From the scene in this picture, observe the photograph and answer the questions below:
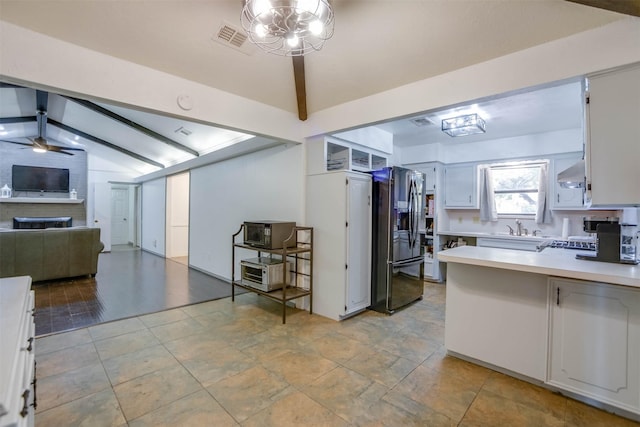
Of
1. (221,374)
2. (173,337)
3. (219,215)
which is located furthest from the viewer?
(219,215)

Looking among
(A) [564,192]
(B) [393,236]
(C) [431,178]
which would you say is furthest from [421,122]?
(A) [564,192]

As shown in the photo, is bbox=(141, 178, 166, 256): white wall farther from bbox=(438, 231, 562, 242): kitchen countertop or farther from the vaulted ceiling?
bbox=(438, 231, 562, 242): kitchen countertop

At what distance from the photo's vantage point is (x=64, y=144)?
27.8 ft

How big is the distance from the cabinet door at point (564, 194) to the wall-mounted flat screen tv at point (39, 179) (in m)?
11.8

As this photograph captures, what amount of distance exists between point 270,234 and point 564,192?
448 centimetres

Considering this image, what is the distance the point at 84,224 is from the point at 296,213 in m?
8.30

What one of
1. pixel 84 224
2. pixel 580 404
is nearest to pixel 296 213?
pixel 580 404

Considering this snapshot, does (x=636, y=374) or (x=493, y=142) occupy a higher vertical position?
(x=493, y=142)

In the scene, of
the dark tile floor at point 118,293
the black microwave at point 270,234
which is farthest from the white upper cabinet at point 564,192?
the dark tile floor at point 118,293

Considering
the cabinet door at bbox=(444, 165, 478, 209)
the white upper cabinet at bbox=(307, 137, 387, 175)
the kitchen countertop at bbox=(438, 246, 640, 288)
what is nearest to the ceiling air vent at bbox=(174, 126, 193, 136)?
the white upper cabinet at bbox=(307, 137, 387, 175)

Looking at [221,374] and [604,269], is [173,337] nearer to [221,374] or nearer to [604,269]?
[221,374]

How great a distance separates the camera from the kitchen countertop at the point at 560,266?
1.76 metres

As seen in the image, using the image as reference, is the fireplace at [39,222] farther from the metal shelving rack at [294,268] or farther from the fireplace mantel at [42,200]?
the metal shelving rack at [294,268]

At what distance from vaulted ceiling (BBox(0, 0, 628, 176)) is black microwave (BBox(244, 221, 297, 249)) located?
1.50 m
